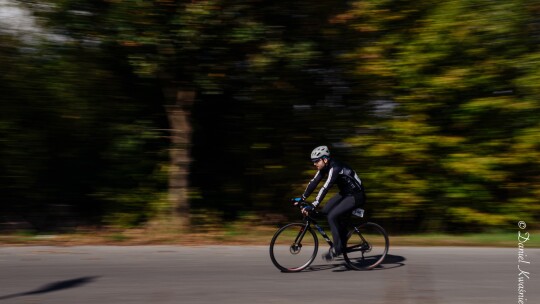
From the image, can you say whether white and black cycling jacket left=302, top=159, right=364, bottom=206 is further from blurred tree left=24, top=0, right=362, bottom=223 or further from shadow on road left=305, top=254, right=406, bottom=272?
blurred tree left=24, top=0, right=362, bottom=223

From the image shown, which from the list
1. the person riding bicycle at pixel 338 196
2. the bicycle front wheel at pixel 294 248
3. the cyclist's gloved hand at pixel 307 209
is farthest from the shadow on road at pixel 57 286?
the person riding bicycle at pixel 338 196

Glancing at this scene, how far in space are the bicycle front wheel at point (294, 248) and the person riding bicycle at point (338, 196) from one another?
0.27 metres

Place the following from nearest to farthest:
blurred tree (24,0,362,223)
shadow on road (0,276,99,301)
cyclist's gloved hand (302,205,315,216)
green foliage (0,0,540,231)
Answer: shadow on road (0,276,99,301), cyclist's gloved hand (302,205,315,216), blurred tree (24,0,362,223), green foliage (0,0,540,231)

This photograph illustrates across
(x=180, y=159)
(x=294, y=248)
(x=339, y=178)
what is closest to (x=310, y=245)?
(x=294, y=248)

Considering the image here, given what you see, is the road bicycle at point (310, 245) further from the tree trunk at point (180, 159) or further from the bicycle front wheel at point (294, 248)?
the tree trunk at point (180, 159)

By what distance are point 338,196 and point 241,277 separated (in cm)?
191

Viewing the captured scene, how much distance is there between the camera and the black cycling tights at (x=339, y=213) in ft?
28.9

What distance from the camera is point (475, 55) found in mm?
12367

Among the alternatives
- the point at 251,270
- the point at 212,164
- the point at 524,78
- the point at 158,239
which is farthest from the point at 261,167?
the point at 524,78

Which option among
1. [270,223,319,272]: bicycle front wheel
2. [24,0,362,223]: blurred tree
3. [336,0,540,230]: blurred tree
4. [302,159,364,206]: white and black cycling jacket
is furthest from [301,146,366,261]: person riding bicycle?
[336,0,540,230]: blurred tree

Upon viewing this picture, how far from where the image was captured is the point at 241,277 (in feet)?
28.0

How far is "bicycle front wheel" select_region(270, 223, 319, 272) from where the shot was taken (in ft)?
29.0

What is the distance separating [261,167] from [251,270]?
491 centimetres

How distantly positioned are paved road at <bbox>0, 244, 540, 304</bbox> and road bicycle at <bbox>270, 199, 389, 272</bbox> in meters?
0.19
